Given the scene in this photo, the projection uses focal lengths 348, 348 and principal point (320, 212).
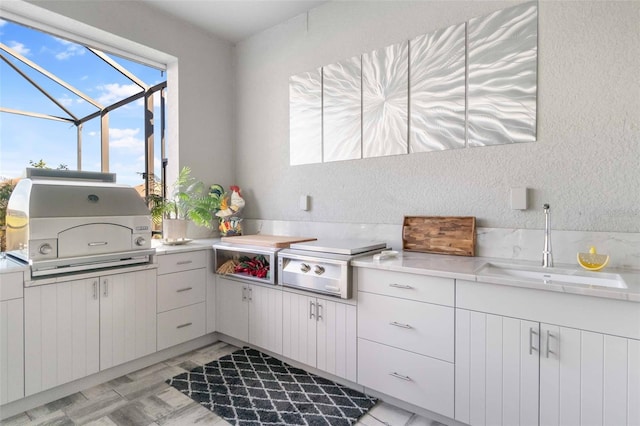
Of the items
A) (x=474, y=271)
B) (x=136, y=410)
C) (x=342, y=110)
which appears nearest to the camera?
(x=474, y=271)

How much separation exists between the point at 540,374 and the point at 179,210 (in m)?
2.71

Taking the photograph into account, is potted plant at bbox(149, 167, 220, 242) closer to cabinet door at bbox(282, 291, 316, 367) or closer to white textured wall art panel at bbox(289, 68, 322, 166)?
white textured wall art panel at bbox(289, 68, 322, 166)

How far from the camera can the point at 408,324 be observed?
73.0 inches

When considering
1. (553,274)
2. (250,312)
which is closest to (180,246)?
(250,312)

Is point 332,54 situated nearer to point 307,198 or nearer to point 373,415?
point 307,198

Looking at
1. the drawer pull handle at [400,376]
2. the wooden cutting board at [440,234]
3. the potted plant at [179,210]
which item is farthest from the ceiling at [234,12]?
the drawer pull handle at [400,376]

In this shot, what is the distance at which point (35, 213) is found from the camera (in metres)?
1.96

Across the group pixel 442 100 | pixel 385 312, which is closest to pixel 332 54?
pixel 442 100

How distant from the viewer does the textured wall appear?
5.77 ft

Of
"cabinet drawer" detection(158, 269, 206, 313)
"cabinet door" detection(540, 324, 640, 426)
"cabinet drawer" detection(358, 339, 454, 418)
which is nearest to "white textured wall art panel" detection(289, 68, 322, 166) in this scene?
"cabinet drawer" detection(158, 269, 206, 313)

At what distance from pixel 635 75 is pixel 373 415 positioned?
2201mm

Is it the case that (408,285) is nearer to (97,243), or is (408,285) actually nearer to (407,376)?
(407,376)

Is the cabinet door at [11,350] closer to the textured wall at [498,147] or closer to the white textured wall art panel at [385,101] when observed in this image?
the textured wall at [498,147]

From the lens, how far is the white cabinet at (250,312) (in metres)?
2.50
